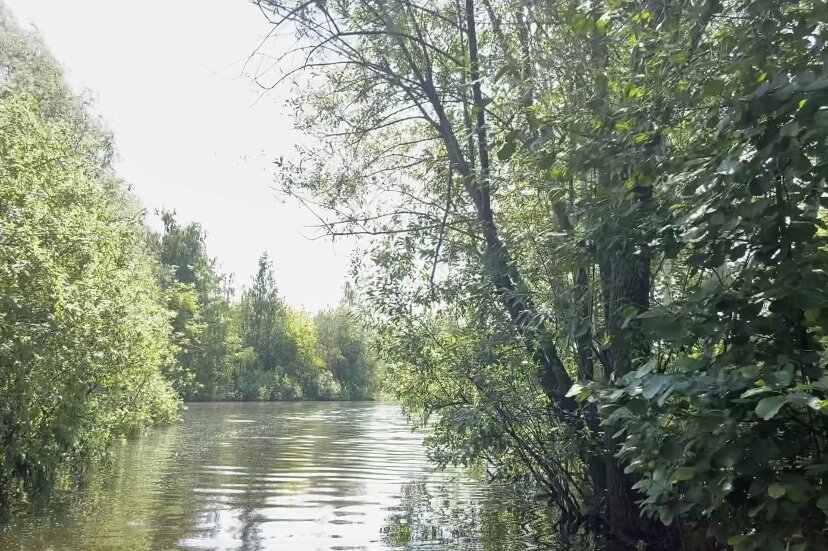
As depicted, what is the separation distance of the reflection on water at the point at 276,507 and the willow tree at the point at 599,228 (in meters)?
1.65

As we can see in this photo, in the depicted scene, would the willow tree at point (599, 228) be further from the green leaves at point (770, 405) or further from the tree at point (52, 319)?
the tree at point (52, 319)

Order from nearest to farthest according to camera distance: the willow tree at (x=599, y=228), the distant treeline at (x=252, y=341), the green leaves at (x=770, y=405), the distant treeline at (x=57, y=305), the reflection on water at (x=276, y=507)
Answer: the green leaves at (x=770, y=405)
the willow tree at (x=599, y=228)
the reflection on water at (x=276, y=507)
the distant treeline at (x=57, y=305)
the distant treeline at (x=252, y=341)

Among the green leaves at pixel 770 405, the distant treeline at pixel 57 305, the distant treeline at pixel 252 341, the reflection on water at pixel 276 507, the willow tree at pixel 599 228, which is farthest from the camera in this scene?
the distant treeline at pixel 252 341

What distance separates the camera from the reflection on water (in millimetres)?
10664

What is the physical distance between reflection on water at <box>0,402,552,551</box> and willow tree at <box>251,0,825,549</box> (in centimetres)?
165

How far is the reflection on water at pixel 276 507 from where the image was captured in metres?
10.7

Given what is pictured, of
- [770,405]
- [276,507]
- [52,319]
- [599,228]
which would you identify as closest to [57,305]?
[52,319]

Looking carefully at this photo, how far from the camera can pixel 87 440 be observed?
16.1 meters

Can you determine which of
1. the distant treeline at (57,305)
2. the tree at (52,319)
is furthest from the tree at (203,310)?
the tree at (52,319)

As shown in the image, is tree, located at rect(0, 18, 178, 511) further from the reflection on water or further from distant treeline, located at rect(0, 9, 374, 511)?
the reflection on water

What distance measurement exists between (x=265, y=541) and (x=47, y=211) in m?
6.38

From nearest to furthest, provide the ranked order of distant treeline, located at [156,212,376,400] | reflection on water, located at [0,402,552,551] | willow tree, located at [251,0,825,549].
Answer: willow tree, located at [251,0,825,549], reflection on water, located at [0,402,552,551], distant treeline, located at [156,212,376,400]

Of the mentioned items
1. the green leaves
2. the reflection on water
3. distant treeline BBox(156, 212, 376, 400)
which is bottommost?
the reflection on water

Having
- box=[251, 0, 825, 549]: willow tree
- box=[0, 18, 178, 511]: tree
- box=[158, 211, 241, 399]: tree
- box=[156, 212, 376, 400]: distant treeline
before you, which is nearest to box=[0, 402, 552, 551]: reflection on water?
box=[0, 18, 178, 511]: tree
